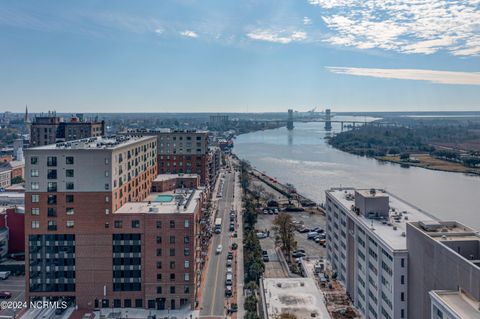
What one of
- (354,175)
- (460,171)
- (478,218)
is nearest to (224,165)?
(354,175)

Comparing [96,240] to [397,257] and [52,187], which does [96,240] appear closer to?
[52,187]

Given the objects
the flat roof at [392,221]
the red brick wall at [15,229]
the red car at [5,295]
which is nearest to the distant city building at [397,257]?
the flat roof at [392,221]

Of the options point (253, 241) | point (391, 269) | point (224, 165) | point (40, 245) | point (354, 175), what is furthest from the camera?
point (224, 165)

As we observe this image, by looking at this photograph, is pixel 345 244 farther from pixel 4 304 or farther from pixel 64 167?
pixel 4 304

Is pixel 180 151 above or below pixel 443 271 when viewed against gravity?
above

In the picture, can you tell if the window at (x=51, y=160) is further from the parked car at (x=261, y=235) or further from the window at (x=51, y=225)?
the parked car at (x=261, y=235)

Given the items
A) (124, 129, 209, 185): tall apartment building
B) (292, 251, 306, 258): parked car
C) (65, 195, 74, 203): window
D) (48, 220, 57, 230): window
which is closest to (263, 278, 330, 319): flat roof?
(292, 251, 306, 258): parked car

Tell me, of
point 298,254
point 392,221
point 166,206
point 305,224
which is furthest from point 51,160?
point 305,224
